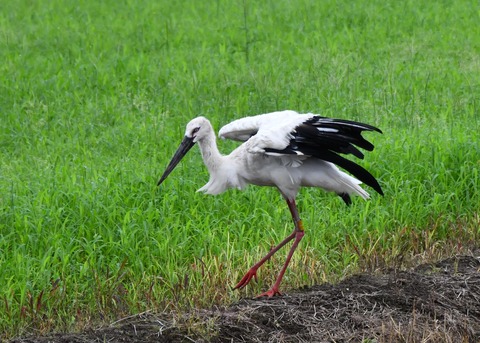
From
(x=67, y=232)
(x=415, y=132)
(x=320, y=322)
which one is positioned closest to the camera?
(x=320, y=322)

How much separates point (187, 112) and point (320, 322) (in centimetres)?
448

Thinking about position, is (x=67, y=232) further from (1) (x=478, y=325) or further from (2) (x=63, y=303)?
(1) (x=478, y=325)

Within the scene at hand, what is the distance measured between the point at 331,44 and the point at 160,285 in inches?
238

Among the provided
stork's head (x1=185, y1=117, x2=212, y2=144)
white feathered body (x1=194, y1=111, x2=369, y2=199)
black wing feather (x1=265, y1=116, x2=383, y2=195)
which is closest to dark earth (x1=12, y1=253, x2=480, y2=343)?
white feathered body (x1=194, y1=111, x2=369, y2=199)

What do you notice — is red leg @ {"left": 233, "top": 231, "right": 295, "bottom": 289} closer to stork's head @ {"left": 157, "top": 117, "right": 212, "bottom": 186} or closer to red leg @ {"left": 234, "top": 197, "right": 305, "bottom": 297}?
red leg @ {"left": 234, "top": 197, "right": 305, "bottom": 297}

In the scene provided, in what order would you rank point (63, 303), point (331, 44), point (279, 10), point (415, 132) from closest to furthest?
point (63, 303)
point (415, 132)
point (331, 44)
point (279, 10)

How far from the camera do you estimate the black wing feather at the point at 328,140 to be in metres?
6.00

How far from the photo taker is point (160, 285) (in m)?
6.34

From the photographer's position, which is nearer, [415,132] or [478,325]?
[478,325]

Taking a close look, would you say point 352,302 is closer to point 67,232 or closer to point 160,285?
point 160,285

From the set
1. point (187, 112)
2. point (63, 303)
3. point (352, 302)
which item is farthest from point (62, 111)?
point (352, 302)

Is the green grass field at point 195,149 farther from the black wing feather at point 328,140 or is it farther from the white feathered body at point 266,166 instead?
the black wing feather at point 328,140

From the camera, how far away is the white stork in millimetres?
6012

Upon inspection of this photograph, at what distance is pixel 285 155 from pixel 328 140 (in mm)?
335
